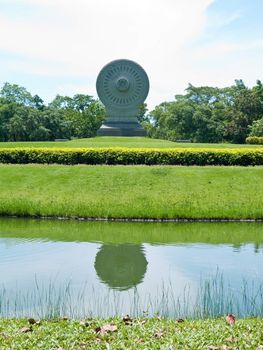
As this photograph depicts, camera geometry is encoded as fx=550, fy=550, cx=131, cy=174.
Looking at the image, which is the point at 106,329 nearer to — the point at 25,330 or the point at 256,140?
the point at 25,330

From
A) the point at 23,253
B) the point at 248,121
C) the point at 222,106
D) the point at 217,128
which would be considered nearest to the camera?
the point at 23,253

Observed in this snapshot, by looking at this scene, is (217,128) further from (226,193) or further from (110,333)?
(110,333)

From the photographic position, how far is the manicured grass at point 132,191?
52.6 feet

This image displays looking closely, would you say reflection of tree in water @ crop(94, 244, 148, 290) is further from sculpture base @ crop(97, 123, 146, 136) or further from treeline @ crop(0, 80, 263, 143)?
treeline @ crop(0, 80, 263, 143)

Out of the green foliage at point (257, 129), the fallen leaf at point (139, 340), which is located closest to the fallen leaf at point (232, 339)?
the fallen leaf at point (139, 340)

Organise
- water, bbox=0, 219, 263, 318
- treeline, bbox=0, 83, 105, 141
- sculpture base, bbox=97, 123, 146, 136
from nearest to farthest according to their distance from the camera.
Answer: water, bbox=0, 219, 263, 318 < sculpture base, bbox=97, 123, 146, 136 < treeline, bbox=0, 83, 105, 141

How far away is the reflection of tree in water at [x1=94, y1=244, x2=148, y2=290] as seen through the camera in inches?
348

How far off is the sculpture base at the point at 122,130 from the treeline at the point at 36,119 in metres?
17.5

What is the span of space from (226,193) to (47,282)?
9958 mm

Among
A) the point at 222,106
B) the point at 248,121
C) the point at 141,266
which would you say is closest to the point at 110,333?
the point at 141,266

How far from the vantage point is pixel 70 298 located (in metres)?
7.50

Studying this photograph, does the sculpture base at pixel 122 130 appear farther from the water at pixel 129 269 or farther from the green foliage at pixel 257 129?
the water at pixel 129 269

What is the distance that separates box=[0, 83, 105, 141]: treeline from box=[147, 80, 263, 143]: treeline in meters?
8.85

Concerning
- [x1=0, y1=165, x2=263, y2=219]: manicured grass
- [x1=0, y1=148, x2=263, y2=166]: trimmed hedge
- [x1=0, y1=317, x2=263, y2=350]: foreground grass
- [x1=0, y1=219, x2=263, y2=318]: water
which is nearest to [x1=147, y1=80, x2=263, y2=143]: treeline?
[x1=0, y1=148, x2=263, y2=166]: trimmed hedge
